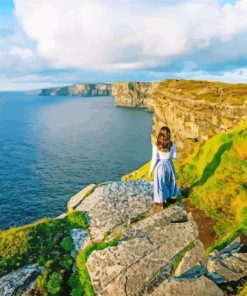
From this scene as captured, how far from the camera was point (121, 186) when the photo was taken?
18.4 metres

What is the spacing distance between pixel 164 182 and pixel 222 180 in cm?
276

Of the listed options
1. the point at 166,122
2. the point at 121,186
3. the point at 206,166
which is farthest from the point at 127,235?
the point at 166,122

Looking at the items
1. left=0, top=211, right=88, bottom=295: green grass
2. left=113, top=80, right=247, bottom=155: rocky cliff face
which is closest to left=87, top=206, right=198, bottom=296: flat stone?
left=0, top=211, right=88, bottom=295: green grass

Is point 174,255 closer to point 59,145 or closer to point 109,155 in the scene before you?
point 109,155

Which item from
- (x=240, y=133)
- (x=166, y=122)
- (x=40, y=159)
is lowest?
(x=40, y=159)

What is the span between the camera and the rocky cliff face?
42.4 m

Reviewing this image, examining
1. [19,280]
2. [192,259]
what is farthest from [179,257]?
[19,280]

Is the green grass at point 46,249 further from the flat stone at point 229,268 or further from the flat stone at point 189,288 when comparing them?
the flat stone at point 229,268

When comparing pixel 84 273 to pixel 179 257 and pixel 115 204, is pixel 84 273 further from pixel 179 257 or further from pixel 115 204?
pixel 115 204

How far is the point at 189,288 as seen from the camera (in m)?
10.2

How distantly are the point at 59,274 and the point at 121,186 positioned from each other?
666 cm

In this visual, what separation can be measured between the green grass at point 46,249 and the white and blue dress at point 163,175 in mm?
3708

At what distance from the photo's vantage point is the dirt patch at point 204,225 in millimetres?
12898

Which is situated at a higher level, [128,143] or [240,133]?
[240,133]
